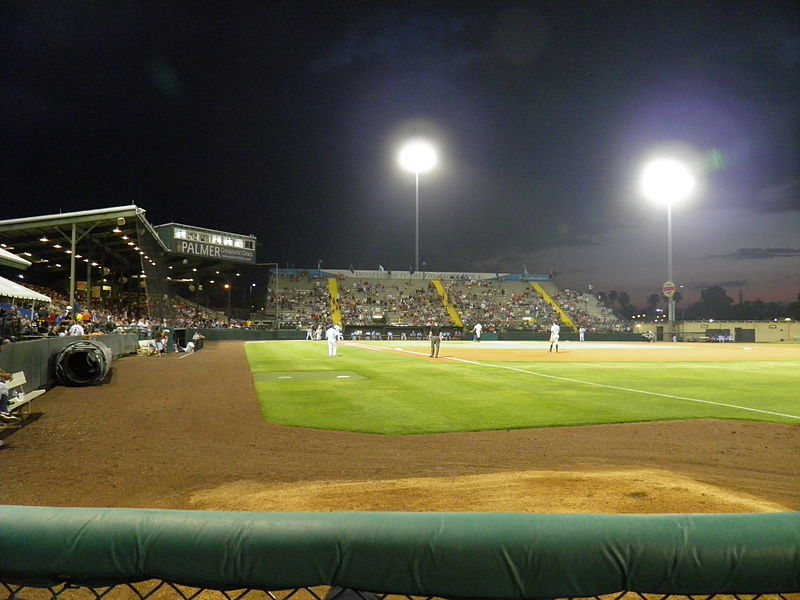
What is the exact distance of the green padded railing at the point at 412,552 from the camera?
1820 mm

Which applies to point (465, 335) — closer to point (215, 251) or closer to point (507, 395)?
point (215, 251)

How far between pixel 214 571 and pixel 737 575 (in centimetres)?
184

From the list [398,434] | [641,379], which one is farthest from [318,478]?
[641,379]

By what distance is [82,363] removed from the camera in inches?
677

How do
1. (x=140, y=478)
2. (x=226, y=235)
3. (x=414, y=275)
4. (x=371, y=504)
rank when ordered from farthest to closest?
(x=414, y=275) < (x=226, y=235) < (x=140, y=478) < (x=371, y=504)

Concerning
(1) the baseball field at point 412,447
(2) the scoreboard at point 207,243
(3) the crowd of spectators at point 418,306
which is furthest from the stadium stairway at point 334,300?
(1) the baseball field at point 412,447

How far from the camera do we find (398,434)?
9.57 metres

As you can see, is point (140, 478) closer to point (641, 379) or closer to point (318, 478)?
point (318, 478)

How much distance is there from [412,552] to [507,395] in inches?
515

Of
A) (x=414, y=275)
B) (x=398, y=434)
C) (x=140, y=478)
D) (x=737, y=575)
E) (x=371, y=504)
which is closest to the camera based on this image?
(x=737, y=575)

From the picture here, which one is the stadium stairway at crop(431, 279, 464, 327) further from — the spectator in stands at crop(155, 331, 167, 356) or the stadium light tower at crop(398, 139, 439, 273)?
the spectator in stands at crop(155, 331, 167, 356)

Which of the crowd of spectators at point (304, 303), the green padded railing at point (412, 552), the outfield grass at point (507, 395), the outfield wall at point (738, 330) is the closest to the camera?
the green padded railing at point (412, 552)

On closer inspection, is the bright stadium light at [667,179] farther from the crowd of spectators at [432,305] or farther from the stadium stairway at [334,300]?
the stadium stairway at [334,300]

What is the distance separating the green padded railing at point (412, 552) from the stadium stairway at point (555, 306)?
6979 centimetres
